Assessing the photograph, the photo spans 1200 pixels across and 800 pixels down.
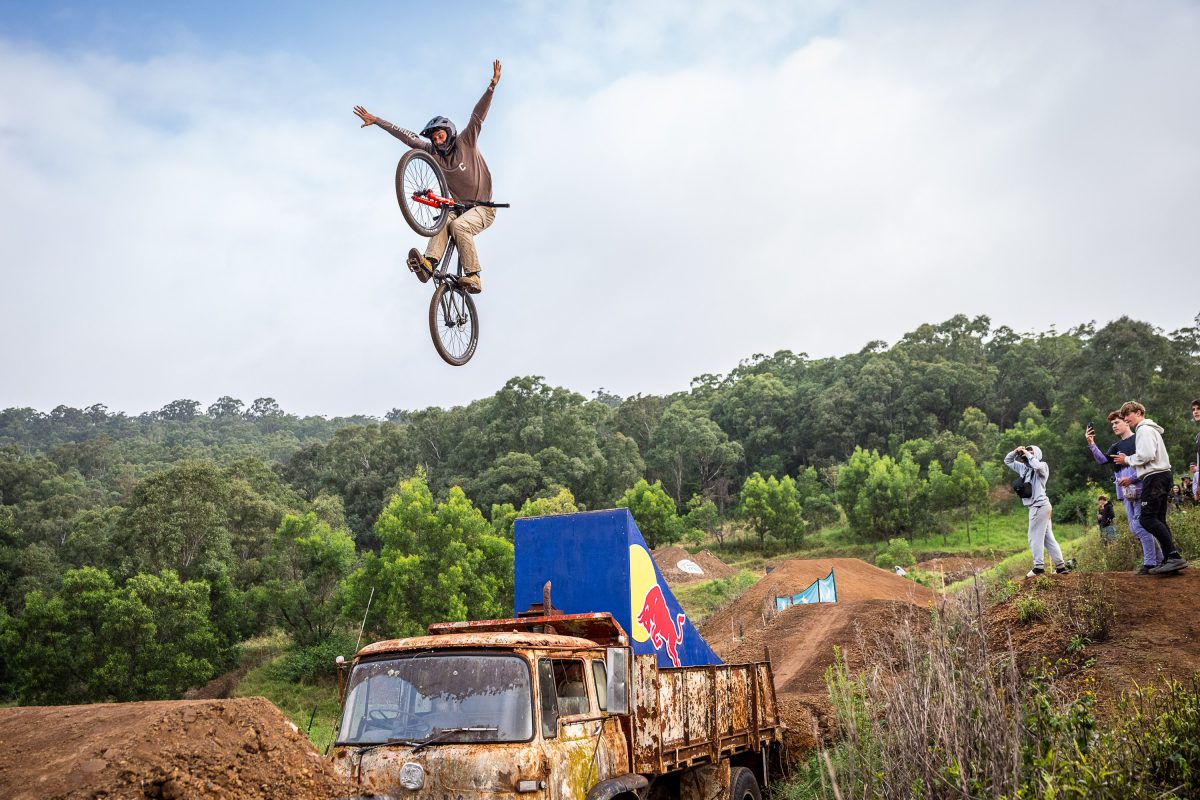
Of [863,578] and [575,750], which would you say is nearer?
[575,750]

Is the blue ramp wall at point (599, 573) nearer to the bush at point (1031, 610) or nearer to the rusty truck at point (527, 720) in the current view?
the rusty truck at point (527, 720)

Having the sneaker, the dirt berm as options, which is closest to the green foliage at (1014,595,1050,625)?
the dirt berm

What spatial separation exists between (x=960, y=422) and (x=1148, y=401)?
90.3ft

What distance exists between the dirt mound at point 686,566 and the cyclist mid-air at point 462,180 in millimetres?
38799

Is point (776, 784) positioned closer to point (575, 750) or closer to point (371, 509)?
point (575, 750)

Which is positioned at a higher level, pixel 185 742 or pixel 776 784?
pixel 185 742

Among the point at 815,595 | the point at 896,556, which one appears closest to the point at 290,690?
the point at 815,595

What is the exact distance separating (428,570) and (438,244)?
28.6m

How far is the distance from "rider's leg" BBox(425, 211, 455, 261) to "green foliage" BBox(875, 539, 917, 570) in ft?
155

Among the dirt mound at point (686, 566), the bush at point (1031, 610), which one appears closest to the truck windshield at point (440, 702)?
the bush at point (1031, 610)

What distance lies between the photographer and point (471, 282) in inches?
397

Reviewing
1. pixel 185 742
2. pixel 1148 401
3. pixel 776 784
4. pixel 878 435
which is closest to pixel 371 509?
pixel 878 435

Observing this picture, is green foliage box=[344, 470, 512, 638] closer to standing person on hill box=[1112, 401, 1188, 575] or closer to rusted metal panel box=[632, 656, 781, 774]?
rusted metal panel box=[632, 656, 781, 774]

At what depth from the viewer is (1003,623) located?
10547 mm
